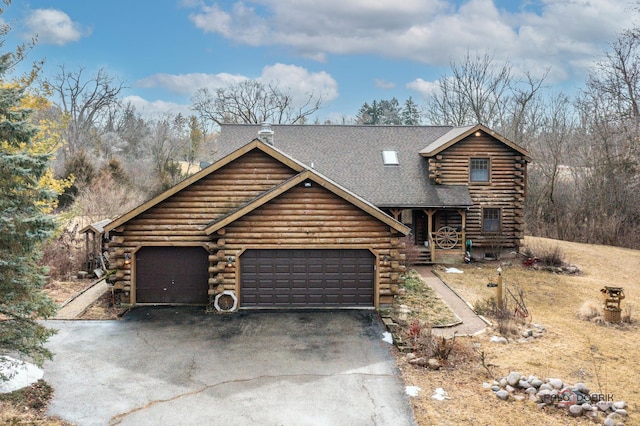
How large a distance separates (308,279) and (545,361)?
7.17 m

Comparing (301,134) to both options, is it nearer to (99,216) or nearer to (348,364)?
(99,216)

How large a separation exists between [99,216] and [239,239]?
18751 mm

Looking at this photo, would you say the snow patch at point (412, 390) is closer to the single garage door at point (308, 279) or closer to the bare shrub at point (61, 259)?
the single garage door at point (308, 279)

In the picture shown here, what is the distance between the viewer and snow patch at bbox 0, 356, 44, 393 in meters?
8.97

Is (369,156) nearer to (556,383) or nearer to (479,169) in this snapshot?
(479,169)

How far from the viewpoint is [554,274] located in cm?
2158

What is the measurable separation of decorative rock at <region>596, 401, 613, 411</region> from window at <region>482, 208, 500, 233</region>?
52.9 ft

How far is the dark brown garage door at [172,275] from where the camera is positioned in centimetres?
1580

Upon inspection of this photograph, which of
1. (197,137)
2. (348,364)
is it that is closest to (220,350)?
(348,364)

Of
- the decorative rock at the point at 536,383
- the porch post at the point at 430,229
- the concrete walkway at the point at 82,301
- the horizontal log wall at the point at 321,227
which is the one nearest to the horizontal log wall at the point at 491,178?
the porch post at the point at 430,229

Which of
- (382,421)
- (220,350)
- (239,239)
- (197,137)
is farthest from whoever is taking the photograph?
(197,137)

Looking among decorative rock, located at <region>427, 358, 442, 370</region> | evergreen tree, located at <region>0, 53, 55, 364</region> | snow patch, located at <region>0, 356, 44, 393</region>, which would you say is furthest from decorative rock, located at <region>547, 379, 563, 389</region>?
snow patch, located at <region>0, 356, 44, 393</region>

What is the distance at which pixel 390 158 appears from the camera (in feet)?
83.9

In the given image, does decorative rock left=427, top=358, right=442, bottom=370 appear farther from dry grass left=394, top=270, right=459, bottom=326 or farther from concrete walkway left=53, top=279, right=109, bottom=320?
concrete walkway left=53, top=279, right=109, bottom=320
